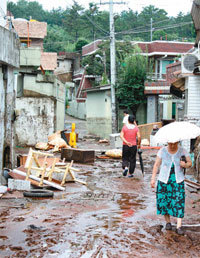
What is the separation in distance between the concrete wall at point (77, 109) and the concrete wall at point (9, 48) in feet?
124

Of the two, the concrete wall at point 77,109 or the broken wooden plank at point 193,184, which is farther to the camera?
the concrete wall at point 77,109

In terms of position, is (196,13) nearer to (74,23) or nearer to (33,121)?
(33,121)

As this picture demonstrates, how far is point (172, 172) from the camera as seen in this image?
20.6 feet

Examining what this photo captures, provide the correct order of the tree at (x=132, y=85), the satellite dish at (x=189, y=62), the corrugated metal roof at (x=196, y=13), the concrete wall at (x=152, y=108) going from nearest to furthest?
1. the corrugated metal roof at (x=196, y=13)
2. the satellite dish at (x=189, y=62)
3. the concrete wall at (x=152, y=108)
4. the tree at (x=132, y=85)

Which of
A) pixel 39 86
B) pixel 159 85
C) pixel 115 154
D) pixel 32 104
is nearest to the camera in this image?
pixel 115 154

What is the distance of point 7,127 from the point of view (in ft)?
35.2

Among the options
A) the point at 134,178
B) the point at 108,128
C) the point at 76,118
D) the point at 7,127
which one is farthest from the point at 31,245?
the point at 76,118

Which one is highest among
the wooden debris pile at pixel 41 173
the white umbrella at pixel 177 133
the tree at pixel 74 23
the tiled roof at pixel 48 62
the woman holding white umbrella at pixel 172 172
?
the tree at pixel 74 23

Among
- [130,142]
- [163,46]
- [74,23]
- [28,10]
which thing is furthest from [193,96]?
[28,10]

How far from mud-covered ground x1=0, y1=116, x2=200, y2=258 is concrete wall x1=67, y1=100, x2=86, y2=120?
3951 centimetres

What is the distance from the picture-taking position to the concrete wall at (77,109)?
4947 centimetres

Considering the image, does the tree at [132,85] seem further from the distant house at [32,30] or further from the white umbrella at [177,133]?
the white umbrella at [177,133]

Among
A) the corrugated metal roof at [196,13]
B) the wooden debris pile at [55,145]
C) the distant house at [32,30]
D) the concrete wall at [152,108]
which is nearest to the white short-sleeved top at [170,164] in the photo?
the corrugated metal roof at [196,13]

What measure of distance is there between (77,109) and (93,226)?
45271 mm
